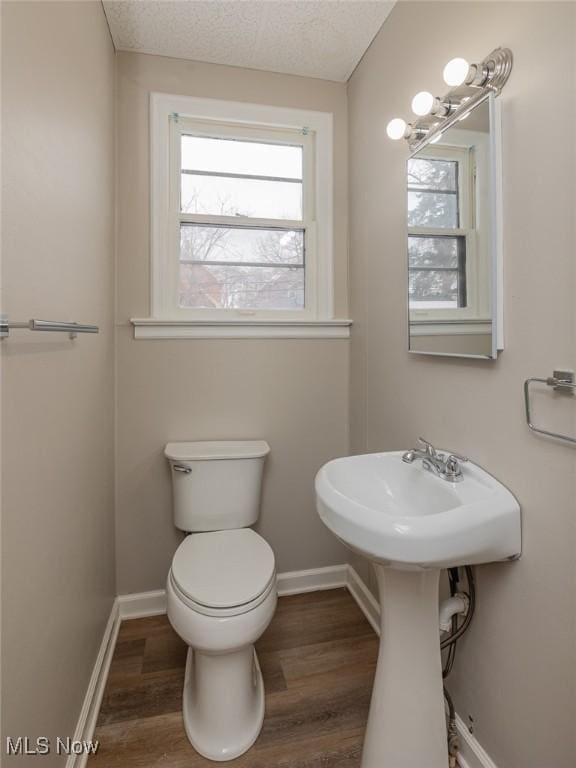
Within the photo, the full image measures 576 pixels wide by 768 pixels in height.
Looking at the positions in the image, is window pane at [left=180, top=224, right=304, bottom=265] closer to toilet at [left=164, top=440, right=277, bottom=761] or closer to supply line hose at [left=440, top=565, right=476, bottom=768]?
toilet at [left=164, top=440, right=277, bottom=761]

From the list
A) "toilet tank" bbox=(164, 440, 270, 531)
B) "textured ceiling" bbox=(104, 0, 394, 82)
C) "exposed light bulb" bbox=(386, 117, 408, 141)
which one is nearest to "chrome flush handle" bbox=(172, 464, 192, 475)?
"toilet tank" bbox=(164, 440, 270, 531)

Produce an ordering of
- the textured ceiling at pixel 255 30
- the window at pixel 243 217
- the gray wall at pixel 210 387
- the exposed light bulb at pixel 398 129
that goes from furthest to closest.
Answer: the window at pixel 243 217 < the gray wall at pixel 210 387 < the textured ceiling at pixel 255 30 < the exposed light bulb at pixel 398 129

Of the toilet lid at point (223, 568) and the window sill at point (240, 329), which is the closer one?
the toilet lid at point (223, 568)

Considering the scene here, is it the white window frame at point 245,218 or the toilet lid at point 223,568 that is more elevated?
the white window frame at point 245,218

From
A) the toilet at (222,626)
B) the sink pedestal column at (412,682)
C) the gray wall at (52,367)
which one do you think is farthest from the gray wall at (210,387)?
the sink pedestal column at (412,682)

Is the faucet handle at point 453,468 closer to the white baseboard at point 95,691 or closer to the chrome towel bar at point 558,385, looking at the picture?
the chrome towel bar at point 558,385

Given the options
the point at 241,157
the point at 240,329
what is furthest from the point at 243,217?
the point at 240,329

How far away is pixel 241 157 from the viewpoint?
1963 mm

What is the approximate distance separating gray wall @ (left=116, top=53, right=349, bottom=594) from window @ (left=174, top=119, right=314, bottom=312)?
0.16 m

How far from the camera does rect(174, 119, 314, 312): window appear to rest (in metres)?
1.91

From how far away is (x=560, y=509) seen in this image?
897mm

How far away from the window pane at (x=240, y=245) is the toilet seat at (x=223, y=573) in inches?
49.9

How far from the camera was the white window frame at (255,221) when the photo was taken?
5.98ft

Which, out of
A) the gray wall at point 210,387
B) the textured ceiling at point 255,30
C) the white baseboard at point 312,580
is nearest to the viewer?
the textured ceiling at point 255,30
